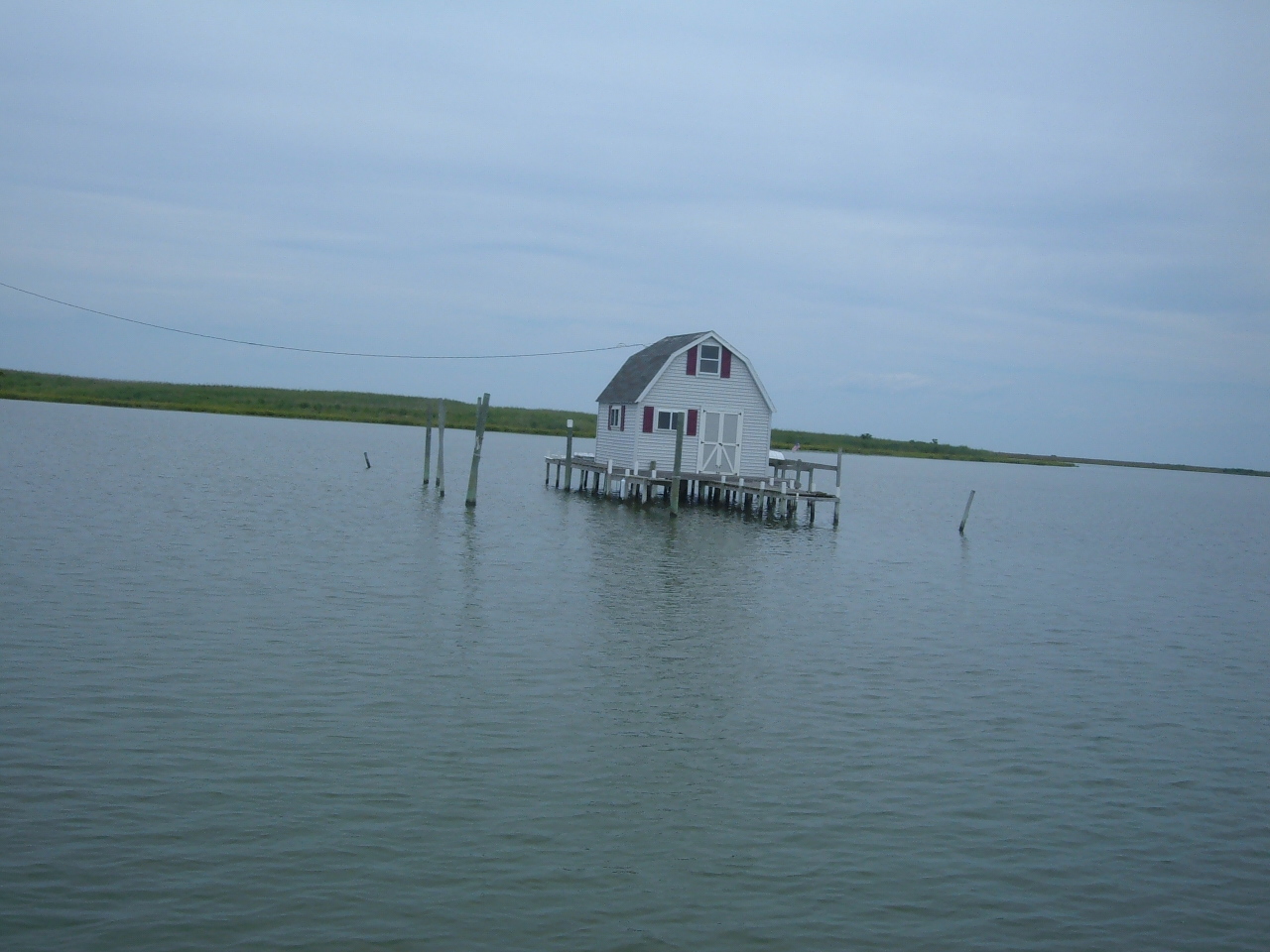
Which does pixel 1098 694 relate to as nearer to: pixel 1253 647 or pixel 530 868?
pixel 1253 647

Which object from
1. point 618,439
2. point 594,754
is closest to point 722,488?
point 618,439

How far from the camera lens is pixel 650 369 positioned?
141 ft

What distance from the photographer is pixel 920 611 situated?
24016 mm

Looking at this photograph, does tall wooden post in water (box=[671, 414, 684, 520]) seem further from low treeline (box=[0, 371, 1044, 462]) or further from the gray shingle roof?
low treeline (box=[0, 371, 1044, 462])

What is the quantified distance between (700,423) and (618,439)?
13.1 feet

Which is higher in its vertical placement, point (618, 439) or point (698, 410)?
point (698, 410)

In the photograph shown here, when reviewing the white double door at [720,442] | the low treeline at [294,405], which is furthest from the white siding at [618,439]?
the low treeline at [294,405]

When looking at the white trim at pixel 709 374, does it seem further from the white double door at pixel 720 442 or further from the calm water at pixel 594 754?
the calm water at pixel 594 754

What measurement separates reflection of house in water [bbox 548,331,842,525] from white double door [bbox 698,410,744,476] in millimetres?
40

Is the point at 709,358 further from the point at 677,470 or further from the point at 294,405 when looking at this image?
the point at 294,405

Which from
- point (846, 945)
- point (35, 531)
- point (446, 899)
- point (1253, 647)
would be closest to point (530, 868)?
point (446, 899)

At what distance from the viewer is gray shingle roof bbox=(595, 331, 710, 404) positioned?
4256 centimetres

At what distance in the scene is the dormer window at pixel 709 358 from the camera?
42.6m

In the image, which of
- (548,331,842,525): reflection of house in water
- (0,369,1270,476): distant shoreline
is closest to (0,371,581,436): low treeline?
(0,369,1270,476): distant shoreline
